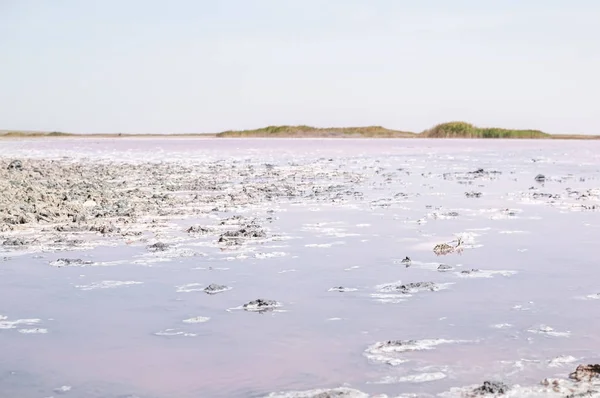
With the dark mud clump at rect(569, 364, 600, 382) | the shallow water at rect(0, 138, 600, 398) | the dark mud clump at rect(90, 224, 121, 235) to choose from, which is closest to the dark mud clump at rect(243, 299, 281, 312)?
the shallow water at rect(0, 138, 600, 398)

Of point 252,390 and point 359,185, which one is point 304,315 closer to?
point 252,390

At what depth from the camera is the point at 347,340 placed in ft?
20.7

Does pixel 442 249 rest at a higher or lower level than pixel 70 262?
higher

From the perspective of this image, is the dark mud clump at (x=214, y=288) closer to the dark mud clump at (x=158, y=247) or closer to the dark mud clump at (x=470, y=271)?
the dark mud clump at (x=158, y=247)

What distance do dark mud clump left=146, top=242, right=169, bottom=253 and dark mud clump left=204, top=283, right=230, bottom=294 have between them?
2.74m

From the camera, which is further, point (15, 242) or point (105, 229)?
point (105, 229)

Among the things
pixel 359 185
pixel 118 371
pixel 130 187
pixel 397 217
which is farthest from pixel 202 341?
pixel 359 185

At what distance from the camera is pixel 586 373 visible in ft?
17.4

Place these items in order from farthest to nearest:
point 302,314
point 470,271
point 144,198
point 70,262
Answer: point 144,198, point 70,262, point 470,271, point 302,314

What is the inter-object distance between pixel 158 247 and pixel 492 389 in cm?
712

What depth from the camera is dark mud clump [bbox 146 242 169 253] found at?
11.0m

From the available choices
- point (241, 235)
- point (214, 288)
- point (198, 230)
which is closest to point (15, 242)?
point (198, 230)

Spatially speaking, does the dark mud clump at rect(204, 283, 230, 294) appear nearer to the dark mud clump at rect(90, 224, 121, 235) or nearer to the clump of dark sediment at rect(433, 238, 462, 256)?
the clump of dark sediment at rect(433, 238, 462, 256)

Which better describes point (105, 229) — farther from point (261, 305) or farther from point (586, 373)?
point (586, 373)
